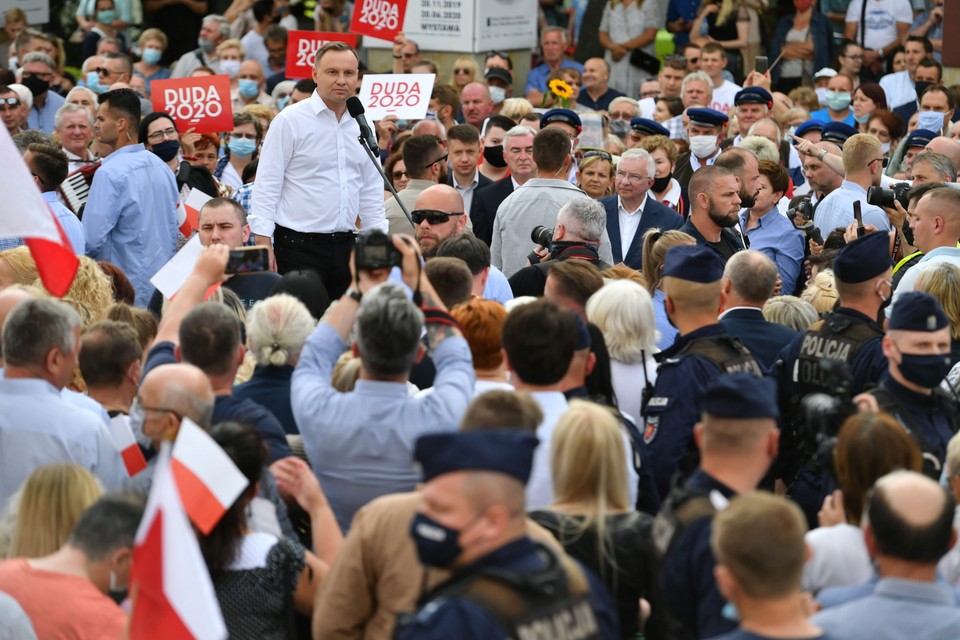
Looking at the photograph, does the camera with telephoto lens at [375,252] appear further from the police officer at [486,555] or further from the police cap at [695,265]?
the police officer at [486,555]

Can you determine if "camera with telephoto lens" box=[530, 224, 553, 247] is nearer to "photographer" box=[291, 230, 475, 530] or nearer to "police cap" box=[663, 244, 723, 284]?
"police cap" box=[663, 244, 723, 284]

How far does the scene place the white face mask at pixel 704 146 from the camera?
12.4 metres

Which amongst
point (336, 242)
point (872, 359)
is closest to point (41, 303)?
point (872, 359)

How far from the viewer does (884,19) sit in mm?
17406

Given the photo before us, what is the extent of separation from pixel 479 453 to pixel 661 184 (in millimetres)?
8052

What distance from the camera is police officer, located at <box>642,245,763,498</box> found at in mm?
5629

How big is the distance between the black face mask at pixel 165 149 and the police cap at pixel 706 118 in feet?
14.3

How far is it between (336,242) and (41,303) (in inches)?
154

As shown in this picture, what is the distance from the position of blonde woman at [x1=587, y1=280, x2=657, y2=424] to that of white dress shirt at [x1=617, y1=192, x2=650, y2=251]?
146 inches

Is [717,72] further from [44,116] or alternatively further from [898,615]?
[898,615]

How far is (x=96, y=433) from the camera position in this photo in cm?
512

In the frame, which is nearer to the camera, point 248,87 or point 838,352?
point 838,352

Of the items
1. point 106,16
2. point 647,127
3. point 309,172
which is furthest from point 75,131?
point 106,16

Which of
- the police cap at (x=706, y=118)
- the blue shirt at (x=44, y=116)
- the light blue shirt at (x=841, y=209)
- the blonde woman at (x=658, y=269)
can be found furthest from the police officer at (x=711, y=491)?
the blue shirt at (x=44, y=116)
